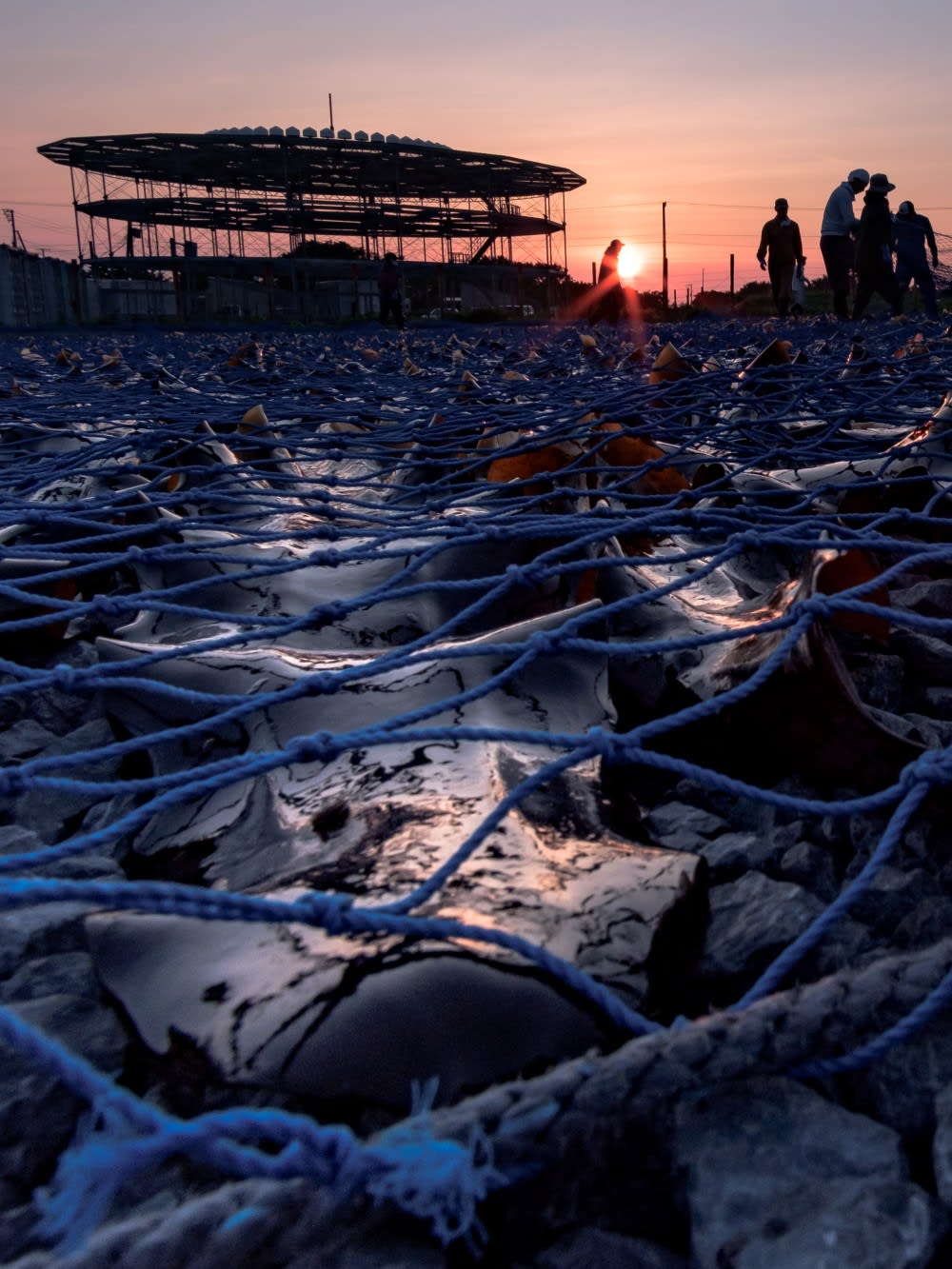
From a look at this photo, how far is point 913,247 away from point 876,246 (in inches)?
37.4

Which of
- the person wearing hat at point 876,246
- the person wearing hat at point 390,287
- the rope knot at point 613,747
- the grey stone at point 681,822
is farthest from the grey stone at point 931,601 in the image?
the person wearing hat at point 390,287

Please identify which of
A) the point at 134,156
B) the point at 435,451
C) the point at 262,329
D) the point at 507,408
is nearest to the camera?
the point at 435,451

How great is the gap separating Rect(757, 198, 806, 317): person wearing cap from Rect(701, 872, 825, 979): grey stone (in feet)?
34.0

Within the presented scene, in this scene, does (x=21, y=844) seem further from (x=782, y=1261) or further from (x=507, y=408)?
(x=507, y=408)

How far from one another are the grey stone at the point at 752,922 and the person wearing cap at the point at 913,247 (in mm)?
9887

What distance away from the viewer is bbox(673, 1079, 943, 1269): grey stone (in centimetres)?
56

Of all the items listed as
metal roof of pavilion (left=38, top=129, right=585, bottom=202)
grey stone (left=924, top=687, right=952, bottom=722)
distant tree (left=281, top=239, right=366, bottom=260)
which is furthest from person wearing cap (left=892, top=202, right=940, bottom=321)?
distant tree (left=281, top=239, right=366, bottom=260)

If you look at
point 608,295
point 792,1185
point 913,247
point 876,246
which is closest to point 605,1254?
point 792,1185

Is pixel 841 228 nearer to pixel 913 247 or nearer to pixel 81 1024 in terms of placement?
pixel 913 247

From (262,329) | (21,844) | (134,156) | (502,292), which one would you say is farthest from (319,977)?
(502,292)

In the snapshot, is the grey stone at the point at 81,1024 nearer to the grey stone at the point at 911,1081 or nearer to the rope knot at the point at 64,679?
the rope knot at the point at 64,679

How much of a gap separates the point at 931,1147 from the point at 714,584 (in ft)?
4.06

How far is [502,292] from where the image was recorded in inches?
1055

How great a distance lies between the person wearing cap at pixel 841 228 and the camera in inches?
362
